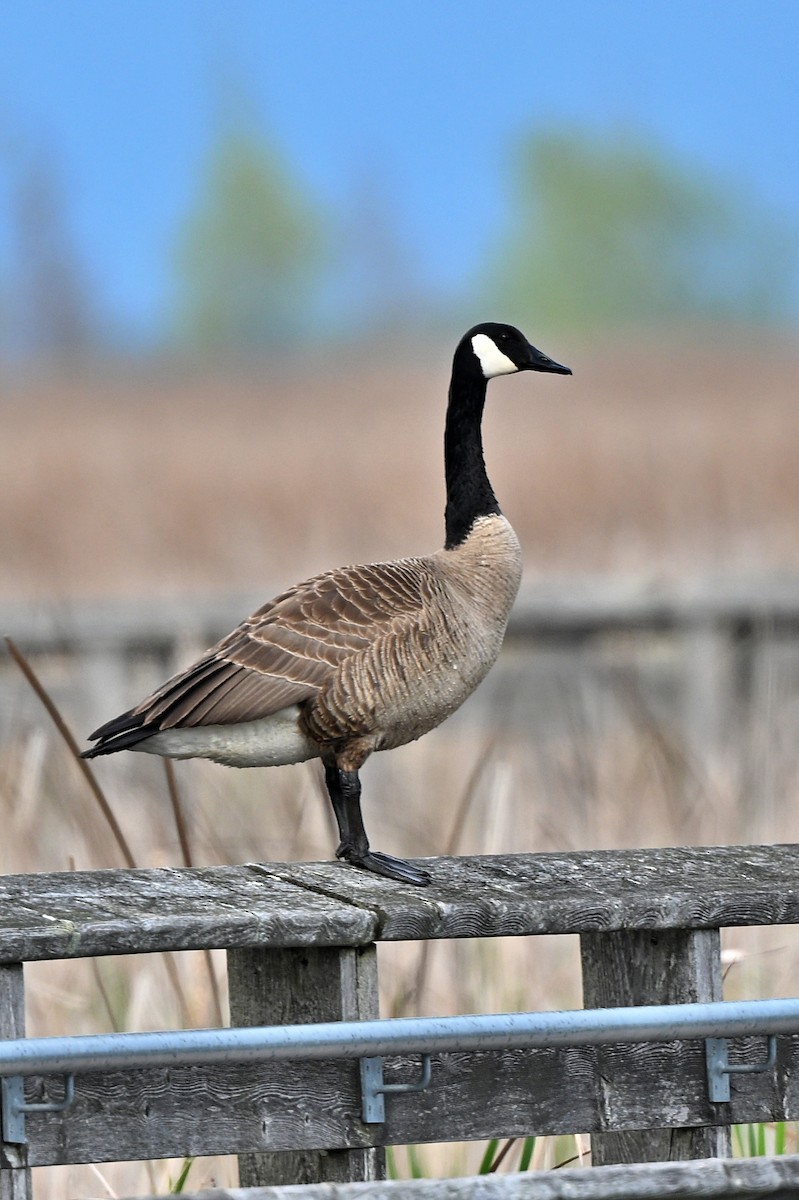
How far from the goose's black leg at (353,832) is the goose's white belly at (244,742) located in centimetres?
10

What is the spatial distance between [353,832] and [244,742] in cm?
30

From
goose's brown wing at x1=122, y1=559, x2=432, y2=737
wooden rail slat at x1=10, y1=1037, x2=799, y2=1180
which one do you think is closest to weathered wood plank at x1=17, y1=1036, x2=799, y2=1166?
wooden rail slat at x1=10, y1=1037, x2=799, y2=1180

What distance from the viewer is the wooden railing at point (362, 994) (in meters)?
2.82

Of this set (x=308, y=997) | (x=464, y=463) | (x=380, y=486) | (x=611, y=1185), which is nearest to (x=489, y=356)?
(x=464, y=463)

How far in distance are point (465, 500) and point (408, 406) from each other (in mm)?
23713

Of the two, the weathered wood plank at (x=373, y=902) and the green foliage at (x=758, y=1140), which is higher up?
the weathered wood plank at (x=373, y=902)

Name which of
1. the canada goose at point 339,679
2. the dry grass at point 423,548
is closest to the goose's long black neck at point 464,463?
the canada goose at point 339,679

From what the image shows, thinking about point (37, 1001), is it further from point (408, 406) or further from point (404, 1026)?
point (408, 406)

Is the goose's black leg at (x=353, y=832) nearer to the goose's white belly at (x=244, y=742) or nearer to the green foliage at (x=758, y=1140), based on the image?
the goose's white belly at (x=244, y=742)

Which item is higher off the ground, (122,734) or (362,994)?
(122,734)

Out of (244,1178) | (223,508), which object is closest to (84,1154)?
(244,1178)

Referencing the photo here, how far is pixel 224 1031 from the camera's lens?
2.55 metres

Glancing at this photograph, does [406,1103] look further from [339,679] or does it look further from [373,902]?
[339,679]

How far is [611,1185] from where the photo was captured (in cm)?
264
